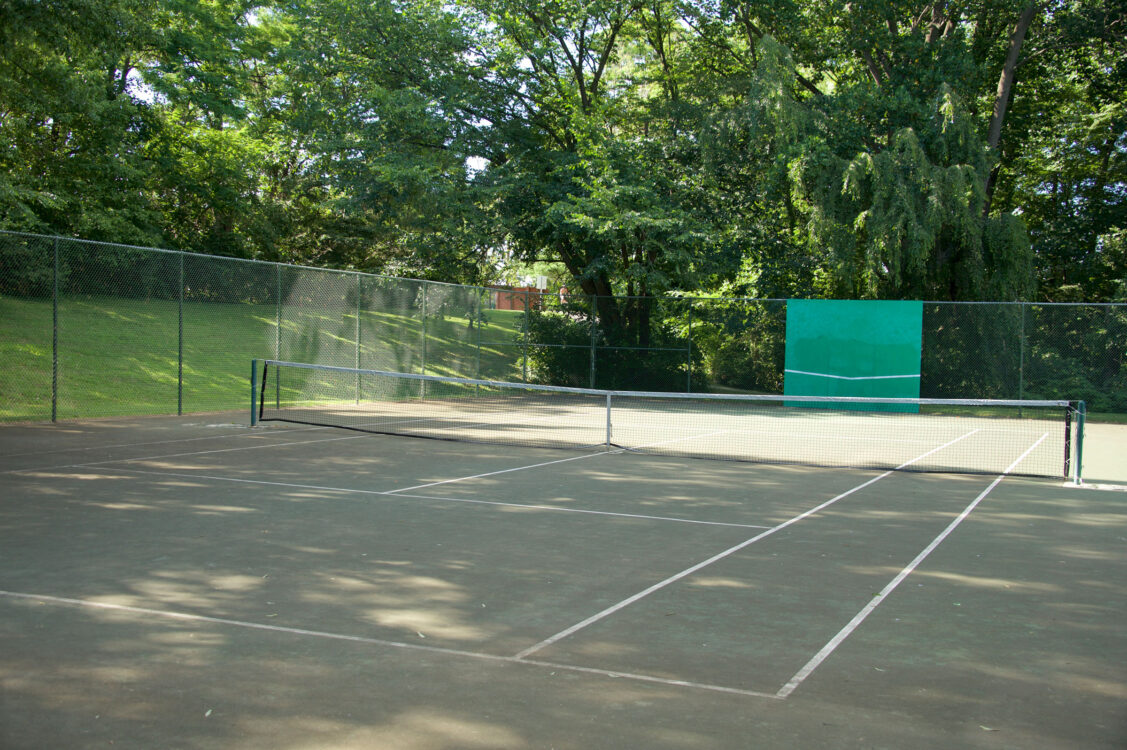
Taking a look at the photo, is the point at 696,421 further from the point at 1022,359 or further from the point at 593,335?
the point at 1022,359

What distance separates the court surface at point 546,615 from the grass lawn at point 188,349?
9644mm

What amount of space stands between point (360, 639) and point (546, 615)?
116cm

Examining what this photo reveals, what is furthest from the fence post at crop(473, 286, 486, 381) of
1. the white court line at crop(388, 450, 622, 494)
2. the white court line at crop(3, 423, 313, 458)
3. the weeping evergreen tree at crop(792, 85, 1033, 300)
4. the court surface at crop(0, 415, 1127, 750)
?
the court surface at crop(0, 415, 1127, 750)

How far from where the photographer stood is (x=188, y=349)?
2545 centimetres

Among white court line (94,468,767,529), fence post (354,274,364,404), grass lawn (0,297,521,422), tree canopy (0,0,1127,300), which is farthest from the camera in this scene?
tree canopy (0,0,1127,300)

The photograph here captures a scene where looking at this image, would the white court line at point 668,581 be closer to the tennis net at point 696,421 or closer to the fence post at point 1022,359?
the tennis net at point 696,421

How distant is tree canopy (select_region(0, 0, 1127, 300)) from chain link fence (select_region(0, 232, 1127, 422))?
1376 millimetres

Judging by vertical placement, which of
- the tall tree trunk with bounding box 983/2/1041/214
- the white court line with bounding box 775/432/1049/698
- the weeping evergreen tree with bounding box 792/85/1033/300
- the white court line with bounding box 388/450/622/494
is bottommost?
the white court line with bounding box 388/450/622/494

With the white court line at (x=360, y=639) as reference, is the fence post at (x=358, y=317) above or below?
above

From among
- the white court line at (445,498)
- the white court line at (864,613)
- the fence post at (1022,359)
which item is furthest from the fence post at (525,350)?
the white court line at (864,613)

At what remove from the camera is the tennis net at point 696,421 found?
14.1 m

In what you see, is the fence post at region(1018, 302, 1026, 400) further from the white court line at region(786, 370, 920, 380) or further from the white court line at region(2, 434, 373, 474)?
the white court line at region(2, 434, 373, 474)

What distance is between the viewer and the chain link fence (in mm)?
20391

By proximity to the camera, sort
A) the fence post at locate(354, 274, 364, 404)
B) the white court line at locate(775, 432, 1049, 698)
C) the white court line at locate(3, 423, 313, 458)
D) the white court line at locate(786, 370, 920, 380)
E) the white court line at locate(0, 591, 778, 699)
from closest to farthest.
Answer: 1. the white court line at locate(0, 591, 778, 699)
2. the white court line at locate(775, 432, 1049, 698)
3. the white court line at locate(3, 423, 313, 458)
4. the fence post at locate(354, 274, 364, 404)
5. the white court line at locate(786, 370, 920, 380)
